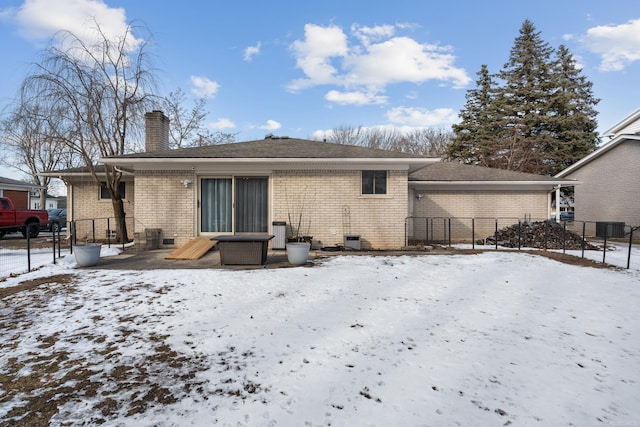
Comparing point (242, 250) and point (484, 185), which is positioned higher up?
point (484, 185)

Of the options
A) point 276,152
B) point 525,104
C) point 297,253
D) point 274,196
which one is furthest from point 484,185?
point 525,104

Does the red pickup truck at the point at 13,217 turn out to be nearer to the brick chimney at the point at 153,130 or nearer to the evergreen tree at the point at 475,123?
the brick chimney at the point at 153,130

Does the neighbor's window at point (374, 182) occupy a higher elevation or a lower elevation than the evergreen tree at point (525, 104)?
lower

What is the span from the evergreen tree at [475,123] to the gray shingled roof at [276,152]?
22.6 meters

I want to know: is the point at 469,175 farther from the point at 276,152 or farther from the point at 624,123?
the point at 624,123

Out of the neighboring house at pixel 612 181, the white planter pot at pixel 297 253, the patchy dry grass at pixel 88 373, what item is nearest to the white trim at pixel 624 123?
the neighboring house at pixel 612 181

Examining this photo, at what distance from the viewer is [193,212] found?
32.1ft

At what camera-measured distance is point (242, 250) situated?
23.6 feet

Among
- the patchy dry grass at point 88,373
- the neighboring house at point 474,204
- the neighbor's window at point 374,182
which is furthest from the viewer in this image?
the neighboring house at point 474,204

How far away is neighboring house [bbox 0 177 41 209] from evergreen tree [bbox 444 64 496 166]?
34.9m

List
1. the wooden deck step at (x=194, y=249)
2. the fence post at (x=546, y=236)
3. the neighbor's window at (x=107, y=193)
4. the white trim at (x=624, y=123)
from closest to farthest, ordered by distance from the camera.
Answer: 1. the wooden deck step at (x=194, y=249)
2. the fence post at (x=546, y=236)
3. the neighbor's window at (x=107, y=193)
4. the white trim at (x=624, y=123)

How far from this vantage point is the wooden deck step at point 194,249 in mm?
8085

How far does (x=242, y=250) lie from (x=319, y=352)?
172 inches

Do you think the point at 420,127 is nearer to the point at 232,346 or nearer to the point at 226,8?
the point at 226,8
